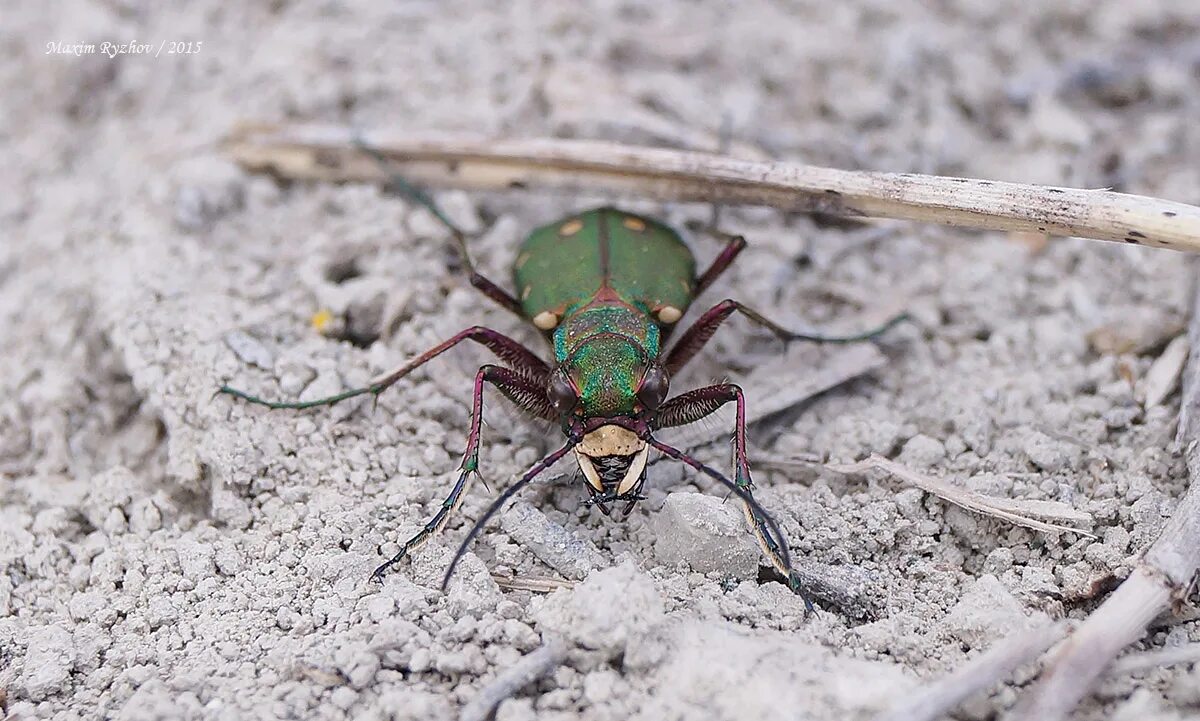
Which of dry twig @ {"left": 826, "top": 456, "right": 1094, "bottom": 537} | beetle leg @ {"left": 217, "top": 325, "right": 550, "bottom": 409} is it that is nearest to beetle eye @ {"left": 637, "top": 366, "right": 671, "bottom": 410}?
beetle leg @ {"left": 217, "top": 325, "right": 550, "bottom": 409}

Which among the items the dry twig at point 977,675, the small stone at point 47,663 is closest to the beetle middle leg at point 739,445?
the dry twig at point 977,675

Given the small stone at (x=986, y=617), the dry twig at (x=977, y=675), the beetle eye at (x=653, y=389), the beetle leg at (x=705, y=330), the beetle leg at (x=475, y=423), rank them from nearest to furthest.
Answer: the dry twig at (x=977, y=675), the small stone at (x=986, y=617), the beetle leg at (x=475, y=423), the beetle eye at (x=653, y=389), the beetle leg at (x=705, y=330)

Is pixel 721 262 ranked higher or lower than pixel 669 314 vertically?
higher

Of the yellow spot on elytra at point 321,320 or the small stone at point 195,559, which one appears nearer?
the small stone at point 195,559

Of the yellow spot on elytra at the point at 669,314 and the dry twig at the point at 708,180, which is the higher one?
the dry twig at the point at 708,180

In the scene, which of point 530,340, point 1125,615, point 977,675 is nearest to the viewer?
point 977,675

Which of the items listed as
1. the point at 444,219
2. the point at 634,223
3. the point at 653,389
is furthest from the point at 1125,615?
the point at 444,219

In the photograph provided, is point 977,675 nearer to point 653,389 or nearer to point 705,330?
→ point 653,389

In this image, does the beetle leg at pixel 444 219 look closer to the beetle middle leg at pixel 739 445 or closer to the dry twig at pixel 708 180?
the dry twig at pixel 708 180
